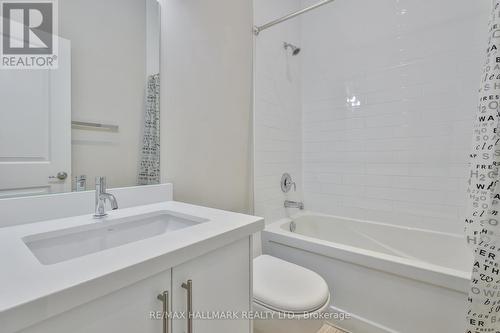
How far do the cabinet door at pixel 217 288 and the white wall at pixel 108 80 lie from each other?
2.07 ft

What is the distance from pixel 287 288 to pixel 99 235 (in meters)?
0.88

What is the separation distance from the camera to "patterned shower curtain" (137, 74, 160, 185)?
1192 millimetres

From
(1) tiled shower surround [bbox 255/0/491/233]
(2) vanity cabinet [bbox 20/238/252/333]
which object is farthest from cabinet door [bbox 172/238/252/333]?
(1) tiled shower surround [bbox 255/0/491/233]

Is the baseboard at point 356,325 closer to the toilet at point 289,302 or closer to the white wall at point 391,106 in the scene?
the toilet at point 289,302

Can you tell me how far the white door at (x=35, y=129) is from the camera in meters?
0.82

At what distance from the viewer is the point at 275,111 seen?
6.84 ft

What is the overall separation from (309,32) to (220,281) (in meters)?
2.39

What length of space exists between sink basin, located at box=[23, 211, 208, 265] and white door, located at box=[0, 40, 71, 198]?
0.75ft

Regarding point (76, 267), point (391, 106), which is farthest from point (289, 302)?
point (391, 106)

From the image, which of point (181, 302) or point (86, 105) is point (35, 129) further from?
point (181, 302)

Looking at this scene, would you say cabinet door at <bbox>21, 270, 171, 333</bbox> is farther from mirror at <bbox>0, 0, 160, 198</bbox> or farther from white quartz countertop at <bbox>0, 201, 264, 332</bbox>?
mirror at <bbox>0, 0, 160, 198</bbox>

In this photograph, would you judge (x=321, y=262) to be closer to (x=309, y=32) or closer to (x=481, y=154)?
(x=481, y=154)

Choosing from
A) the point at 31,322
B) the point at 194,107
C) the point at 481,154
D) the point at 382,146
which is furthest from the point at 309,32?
the point at 31,322

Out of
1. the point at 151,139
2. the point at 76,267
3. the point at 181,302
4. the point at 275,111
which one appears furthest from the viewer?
the point at 275,111
